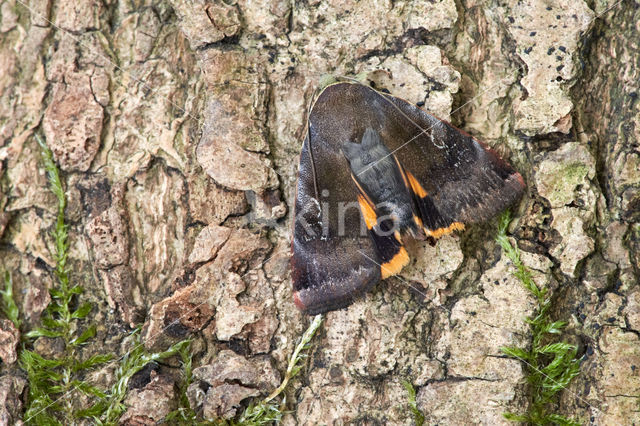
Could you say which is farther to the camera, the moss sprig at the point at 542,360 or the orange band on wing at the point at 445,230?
the orange band on wing at the point at 445,230

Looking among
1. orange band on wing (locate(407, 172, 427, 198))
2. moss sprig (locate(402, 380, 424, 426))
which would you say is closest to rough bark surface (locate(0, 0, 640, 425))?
moss sprig (locate(402, 380, 424, 426))

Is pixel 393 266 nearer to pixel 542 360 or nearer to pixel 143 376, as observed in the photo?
pixel 542 360

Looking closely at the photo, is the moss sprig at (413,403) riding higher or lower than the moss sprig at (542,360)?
lower

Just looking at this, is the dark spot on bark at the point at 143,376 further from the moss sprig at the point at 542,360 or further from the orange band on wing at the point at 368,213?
the moss sprig at the point at 542,360

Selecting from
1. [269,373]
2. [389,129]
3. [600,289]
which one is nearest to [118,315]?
[269,373]

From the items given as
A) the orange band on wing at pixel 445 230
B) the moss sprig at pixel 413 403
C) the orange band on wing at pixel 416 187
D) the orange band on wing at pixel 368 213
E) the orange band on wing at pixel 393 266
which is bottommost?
the moss sprig at pixel 413 403

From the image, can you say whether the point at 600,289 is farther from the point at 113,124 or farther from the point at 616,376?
the point at 113,124

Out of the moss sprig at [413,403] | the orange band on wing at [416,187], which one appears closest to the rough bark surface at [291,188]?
the moss sprig at [413,403]

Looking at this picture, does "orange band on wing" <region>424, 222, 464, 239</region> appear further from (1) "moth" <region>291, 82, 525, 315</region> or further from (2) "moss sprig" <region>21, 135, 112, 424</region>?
(2) "moss sprig" <region>21, 135, 112, 424</region>
